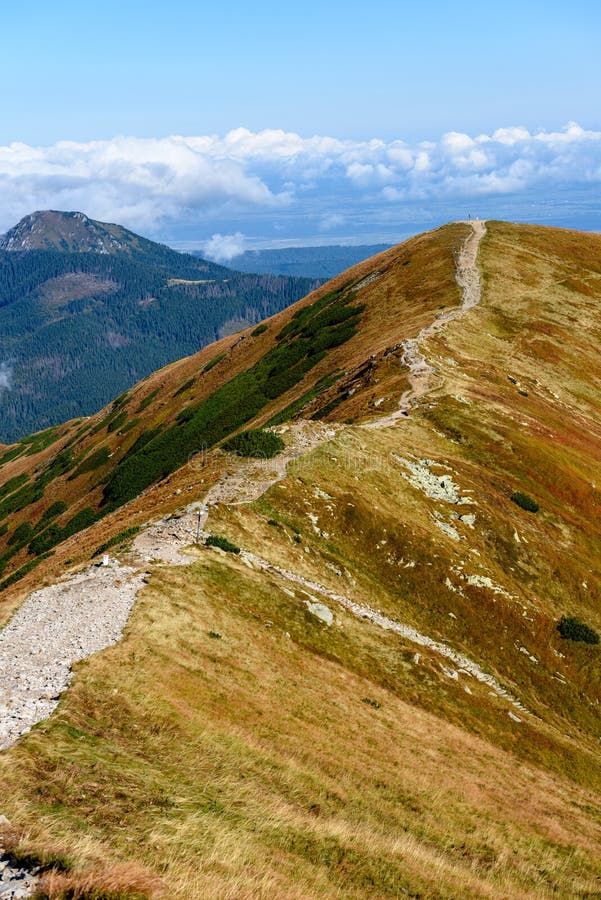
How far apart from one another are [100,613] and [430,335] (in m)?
58.2

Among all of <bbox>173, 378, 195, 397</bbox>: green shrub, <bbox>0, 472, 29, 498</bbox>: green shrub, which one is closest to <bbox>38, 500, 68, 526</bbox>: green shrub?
<bbox>173, 378, 195, 397</bbox>: green shrub

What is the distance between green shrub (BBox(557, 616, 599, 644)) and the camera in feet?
122

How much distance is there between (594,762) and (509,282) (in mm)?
85533

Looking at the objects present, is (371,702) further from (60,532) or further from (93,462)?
(93,462)

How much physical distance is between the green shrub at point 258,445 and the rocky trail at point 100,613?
88 centimetres

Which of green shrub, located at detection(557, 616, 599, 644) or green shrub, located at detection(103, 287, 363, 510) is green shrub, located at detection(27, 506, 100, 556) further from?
green shrub, located at detection(557, 616, 599, 644)

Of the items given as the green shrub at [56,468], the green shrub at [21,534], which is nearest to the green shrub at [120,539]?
the green shrub at [21,534]

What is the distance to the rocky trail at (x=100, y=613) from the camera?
1884cm

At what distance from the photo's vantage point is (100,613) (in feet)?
86.1

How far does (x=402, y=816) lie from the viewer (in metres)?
19.2

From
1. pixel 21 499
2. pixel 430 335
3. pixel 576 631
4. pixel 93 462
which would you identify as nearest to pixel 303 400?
pixel 430 335

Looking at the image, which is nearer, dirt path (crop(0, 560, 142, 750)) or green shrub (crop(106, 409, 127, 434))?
dirt path (crop(0, 560, 142, 750))

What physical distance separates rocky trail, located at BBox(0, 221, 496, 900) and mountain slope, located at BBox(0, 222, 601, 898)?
326 millimetres

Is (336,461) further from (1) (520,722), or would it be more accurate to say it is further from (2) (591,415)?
(2) (591,415)
